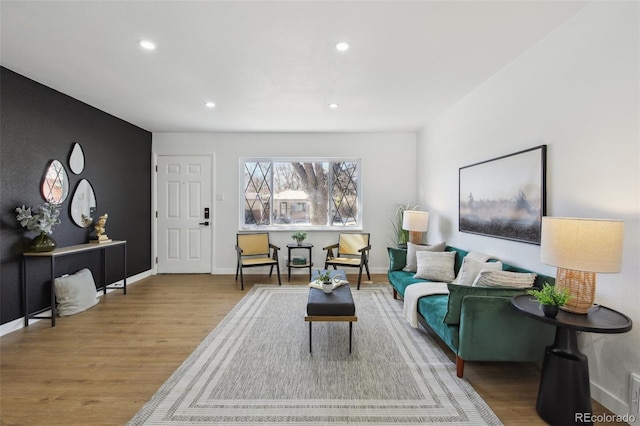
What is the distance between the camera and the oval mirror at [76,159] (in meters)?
3.72

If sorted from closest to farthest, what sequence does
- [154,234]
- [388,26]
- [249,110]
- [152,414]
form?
1. [152,414]
2. [388,26]
3. [249,110]
4. [154,234]

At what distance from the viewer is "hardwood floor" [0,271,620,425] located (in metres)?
1.88

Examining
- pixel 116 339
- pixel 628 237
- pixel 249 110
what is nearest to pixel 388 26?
pixel 628 237

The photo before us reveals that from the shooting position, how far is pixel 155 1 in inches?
76.6

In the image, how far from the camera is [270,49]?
252 centimetres

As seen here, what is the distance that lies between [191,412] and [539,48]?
11.9 ft

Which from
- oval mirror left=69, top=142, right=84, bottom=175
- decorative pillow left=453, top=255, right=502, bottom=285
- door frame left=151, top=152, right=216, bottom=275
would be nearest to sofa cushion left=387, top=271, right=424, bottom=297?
decorative pillow left=453, top=255, right=502, bottom=285

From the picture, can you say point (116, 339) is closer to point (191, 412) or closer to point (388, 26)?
point (191, 412)

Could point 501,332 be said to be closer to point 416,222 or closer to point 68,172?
point 416,222

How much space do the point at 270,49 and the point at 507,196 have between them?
2.52 meters

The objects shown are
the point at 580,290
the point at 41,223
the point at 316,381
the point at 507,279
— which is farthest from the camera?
the point at 41,223

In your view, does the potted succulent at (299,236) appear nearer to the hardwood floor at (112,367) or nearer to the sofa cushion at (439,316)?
the hardwood floor at (112,367)

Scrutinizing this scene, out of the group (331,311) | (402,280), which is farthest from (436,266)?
(331,311)

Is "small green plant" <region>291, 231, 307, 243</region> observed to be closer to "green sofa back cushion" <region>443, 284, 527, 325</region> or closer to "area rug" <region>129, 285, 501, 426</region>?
"area rug" <region>129, 285, 501, 426</region>
